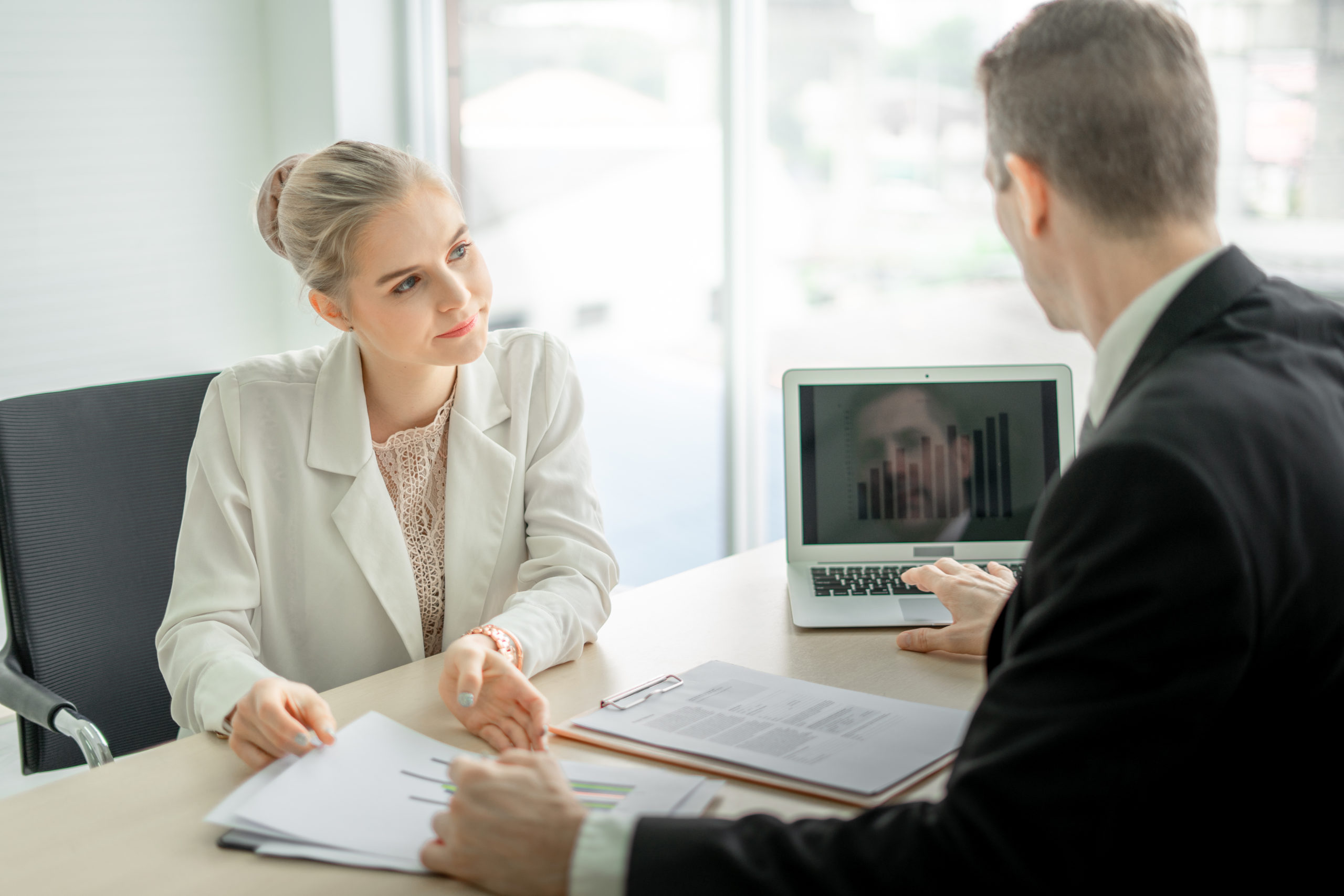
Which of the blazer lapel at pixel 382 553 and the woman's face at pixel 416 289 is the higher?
the woman's face at pixel 416 289

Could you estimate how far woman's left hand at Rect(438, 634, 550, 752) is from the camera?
1143mm

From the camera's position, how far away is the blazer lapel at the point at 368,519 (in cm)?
154

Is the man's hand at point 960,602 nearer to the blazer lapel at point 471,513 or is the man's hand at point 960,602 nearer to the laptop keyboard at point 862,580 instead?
the laptop keyboard at point 862,580

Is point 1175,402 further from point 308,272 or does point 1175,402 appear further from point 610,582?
point 308,272

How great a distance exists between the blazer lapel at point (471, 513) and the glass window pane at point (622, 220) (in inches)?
64.4

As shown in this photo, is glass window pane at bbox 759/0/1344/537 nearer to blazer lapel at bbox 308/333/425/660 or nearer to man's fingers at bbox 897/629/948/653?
man's fingers at bbox 897/629/948/653

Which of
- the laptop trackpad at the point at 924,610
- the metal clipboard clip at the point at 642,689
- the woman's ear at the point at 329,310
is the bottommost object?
the laptop trackpad at the point at 924,610

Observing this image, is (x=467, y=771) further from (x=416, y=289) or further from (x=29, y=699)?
(x=29, y=699)

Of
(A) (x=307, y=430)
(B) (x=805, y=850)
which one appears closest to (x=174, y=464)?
(A) (x=307, y=430)

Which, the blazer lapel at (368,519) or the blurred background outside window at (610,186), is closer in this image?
the blazer lapel at (368,519)

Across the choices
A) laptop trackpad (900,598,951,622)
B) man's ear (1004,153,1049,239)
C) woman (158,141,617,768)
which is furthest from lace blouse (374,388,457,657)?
man's ear (1004,153,1049,239)

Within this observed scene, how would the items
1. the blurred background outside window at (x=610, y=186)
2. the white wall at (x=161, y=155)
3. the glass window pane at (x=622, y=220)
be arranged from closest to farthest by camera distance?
the blurred background outside window at (x=610, y=186)
the white wall at (x=161, y=155)
the glass window pane at (x=622, y=220)

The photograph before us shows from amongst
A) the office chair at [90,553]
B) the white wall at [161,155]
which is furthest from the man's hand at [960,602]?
the white wall at [161,155]

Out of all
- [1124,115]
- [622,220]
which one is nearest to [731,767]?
[1124,115]
